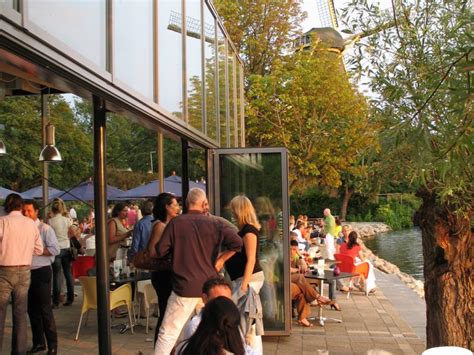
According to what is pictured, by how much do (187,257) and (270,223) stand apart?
266 centimetres

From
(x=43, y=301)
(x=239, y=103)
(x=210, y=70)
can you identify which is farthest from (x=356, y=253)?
(x=43, y=301)

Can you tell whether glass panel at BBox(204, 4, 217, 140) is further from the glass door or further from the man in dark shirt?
the man in dark shirt

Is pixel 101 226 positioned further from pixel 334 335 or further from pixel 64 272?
pixel 64 272

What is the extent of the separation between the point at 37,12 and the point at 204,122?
A: 4925 mm

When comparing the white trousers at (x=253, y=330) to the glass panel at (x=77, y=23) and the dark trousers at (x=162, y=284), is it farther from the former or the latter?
the glass panel at (x=77, y=23)

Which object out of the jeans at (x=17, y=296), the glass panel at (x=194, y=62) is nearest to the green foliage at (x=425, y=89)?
the glass panel at (x=194, y=62)

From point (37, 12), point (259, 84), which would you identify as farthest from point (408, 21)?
point (259, 84)

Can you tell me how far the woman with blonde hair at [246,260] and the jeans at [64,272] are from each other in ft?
15.4

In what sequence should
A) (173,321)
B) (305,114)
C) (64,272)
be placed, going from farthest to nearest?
(305,114) < (64,272) < (173,321)

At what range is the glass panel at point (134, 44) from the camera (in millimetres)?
4312

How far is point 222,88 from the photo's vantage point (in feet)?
31.6

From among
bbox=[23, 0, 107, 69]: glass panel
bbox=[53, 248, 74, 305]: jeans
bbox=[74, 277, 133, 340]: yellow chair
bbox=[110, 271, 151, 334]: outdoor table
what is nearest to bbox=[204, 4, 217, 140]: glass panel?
bbox=[110, 271, 151, 334]: outdoor table

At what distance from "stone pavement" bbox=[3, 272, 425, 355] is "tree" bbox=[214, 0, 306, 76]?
1499 cm

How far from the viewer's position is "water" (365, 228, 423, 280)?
74.6 feet
